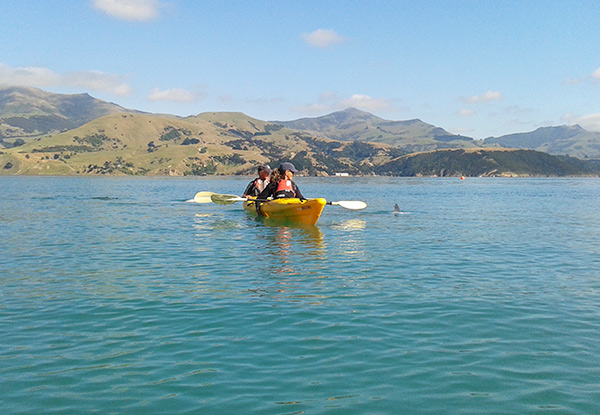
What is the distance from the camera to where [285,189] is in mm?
37344

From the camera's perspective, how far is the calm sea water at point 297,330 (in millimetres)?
9117

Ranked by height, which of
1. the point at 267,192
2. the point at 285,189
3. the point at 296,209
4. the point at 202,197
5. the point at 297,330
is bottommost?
the point at 297,330

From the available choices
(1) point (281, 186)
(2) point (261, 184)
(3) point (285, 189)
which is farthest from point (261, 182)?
(3) point (285, 189)

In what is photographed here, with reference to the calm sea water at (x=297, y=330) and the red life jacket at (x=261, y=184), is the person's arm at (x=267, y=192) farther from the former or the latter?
the calm sea water at (x=297, y=330)

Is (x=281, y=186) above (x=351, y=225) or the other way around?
above

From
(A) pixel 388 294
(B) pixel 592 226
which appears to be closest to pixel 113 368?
(A) pixel 388 294

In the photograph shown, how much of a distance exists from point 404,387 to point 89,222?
119 ft

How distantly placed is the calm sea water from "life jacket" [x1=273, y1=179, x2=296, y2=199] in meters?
10.1

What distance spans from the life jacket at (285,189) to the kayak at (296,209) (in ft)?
2.04

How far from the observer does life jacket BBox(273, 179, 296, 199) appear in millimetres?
37094

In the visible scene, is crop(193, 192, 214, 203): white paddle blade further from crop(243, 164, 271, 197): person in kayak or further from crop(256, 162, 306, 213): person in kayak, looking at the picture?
crop(256, 162, 306, 213): person in kayak

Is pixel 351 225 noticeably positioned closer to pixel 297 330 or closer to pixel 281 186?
pixel 281 186

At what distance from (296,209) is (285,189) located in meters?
1.86

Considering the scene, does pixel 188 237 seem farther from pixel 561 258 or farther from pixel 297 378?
pixel 297 378
